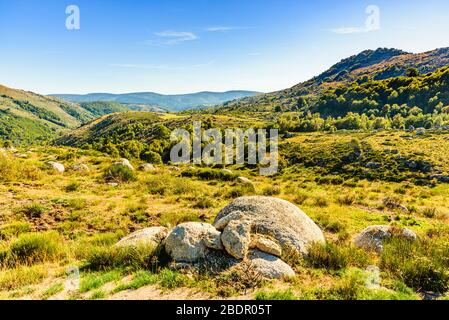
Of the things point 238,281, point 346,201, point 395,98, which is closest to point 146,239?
point 238,281

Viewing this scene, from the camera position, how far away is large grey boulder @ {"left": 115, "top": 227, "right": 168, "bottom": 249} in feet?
27.3

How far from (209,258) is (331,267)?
3.42 meters

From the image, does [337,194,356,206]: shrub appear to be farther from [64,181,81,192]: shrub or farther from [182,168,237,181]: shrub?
[64,181,81,192]: shrub

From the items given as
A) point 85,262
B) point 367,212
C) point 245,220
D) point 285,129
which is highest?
point 285,129

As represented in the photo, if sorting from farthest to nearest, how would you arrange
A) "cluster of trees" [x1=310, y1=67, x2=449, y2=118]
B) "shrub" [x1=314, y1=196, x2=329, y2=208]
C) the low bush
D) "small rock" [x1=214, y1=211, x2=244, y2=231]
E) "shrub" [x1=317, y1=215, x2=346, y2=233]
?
"cluster of trees" [x1=310, y1=67, x2=449, y2=118] → "shrub" [x1=314, y1=196, x2=329, y2=208] → "shrub" [x1=317, y1=215, x2=346, y2=233] → the low bush → "small rock" [x1=214, y1=211, x2=244, y2=231]

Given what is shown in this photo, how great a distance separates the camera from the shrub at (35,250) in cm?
821

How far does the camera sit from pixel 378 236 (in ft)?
33.6

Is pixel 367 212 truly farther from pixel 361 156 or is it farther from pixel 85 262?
pixel 361 156

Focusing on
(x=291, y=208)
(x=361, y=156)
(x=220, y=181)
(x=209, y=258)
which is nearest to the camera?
(x=209, y=258)

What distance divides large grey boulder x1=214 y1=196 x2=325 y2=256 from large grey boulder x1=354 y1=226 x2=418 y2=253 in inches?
86.3

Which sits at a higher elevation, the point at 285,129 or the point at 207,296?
the point at 285,129

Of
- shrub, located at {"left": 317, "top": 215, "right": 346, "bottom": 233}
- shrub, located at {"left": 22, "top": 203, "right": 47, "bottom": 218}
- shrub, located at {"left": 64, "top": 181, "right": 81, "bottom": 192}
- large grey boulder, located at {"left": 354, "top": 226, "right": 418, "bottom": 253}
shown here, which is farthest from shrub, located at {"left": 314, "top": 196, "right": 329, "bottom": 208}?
shrub, located at {"left": 64, "top": 181, "right": 81, "bottom": 192}
